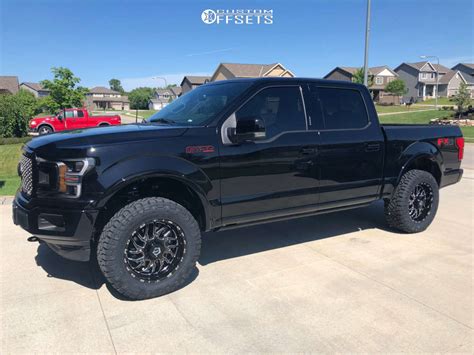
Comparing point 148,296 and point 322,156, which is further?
point 322,156

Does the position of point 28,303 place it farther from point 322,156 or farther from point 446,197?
point 446,197

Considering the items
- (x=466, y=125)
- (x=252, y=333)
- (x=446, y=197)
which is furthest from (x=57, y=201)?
(x=466, y=125)

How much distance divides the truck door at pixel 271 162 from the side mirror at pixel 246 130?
7cm

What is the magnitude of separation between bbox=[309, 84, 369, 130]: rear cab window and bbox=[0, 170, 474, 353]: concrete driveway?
4.82 ft

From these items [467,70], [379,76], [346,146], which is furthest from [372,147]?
[467,70]

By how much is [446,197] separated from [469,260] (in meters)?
3.47

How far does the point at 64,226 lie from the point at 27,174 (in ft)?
2.22

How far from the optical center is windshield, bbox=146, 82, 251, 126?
3944mm

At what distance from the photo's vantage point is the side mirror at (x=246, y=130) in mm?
3545

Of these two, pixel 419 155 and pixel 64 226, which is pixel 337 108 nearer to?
pixel 419 155

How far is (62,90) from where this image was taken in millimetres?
40344

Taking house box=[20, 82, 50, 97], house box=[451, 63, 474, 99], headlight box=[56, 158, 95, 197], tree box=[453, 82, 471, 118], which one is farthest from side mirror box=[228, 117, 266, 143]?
house box=[20, 82, 50, 97]

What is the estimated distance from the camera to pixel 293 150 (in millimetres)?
4070

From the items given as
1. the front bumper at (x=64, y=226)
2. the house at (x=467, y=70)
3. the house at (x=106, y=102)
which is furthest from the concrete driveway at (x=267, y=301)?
the house at (x=106, y=102)
